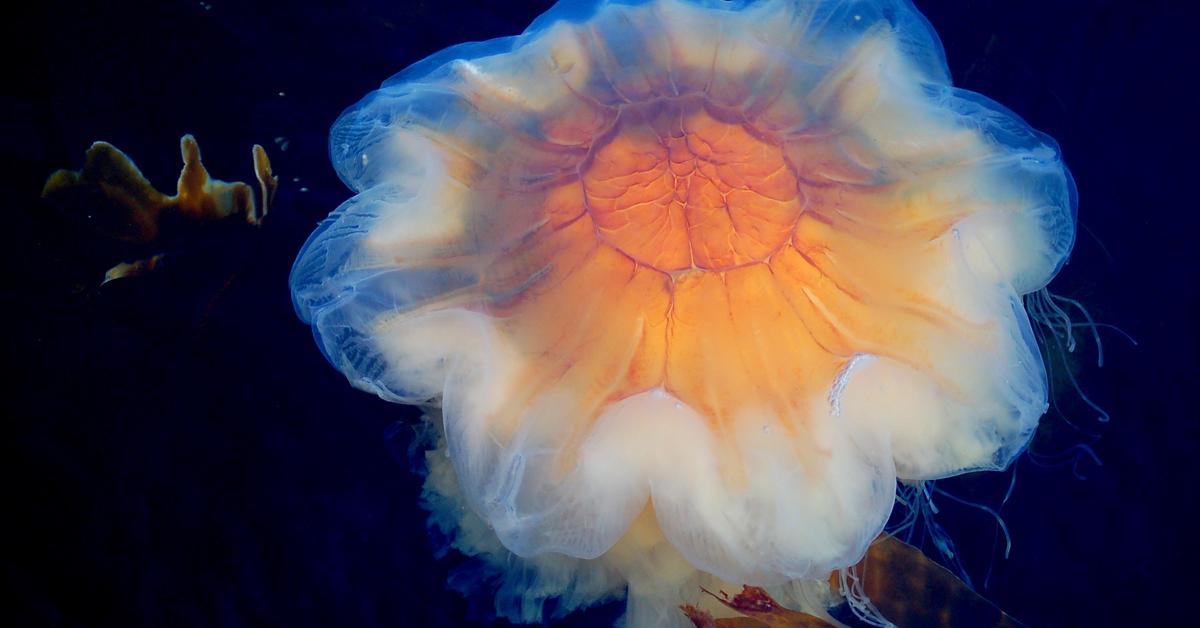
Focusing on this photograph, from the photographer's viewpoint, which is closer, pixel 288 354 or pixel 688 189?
pixel 288 354

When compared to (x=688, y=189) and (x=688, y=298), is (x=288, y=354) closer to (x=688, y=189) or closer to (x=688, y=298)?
(x=688, y=298)

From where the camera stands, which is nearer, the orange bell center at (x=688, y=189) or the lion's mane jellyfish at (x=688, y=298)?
the lion's mane jellyfish at (x=688, y=298)

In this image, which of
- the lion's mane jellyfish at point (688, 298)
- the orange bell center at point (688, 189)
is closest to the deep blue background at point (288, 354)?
the lion's mane jellyfish at point (688, 298)

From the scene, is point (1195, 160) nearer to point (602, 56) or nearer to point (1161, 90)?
point (1161, 90)

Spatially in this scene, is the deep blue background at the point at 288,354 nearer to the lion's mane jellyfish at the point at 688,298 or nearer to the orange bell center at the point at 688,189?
the lion's mane jellyfish at the point at 688,298

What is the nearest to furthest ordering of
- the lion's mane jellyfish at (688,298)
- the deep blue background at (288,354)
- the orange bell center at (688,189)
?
the lion's mane jellyfish at (688,298)
the deep blue background at (288,354)
the orange bell center at (688,189)

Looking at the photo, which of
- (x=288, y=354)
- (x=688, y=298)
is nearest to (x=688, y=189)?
(x=688, y=298)

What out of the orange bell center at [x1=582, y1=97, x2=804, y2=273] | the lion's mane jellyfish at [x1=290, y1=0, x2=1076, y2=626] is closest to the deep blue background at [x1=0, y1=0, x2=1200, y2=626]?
the lion's mane jellyfish at [x1=290, y1=0, x2=1076, y2=626]

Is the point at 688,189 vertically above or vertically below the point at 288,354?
above
